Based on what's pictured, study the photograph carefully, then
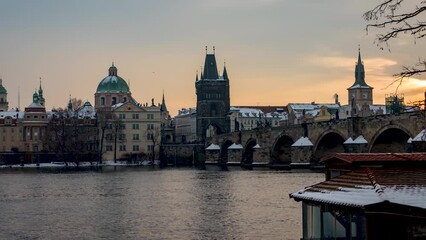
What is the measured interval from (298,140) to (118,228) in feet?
224

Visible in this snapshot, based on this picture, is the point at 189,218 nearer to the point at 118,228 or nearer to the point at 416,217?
the point at 118,228

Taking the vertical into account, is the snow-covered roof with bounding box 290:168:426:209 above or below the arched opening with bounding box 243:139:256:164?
below

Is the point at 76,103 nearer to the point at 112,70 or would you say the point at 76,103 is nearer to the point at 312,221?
the point at 112,70

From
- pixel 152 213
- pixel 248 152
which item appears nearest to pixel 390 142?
pixel 248 152

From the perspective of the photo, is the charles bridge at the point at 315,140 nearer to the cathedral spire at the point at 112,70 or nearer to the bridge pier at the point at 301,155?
the bridge pier at the point at 301,155

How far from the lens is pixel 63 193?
54.1 meters

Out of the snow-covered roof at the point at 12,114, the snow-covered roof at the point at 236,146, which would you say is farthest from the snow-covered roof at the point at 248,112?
the snow-covered roof at the point at 236,146

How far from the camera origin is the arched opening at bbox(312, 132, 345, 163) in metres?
94.8

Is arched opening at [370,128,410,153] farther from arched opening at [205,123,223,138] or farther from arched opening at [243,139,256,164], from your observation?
arched opening at [205,123,223,138]

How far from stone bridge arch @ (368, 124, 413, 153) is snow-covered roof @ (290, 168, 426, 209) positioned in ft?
188

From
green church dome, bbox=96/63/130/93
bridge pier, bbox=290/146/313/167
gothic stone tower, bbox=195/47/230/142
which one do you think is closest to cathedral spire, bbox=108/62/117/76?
green church dome, bbox=96/63/130/93

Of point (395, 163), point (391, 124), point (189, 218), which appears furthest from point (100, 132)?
point (395, 163)

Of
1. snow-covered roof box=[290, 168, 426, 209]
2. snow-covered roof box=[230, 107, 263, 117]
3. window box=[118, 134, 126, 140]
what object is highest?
snow-covered roof box=[230, 107, 263, 117]

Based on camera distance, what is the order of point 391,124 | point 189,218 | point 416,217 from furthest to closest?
1. point 391,124
2. point 189,218
3. point 416,217
